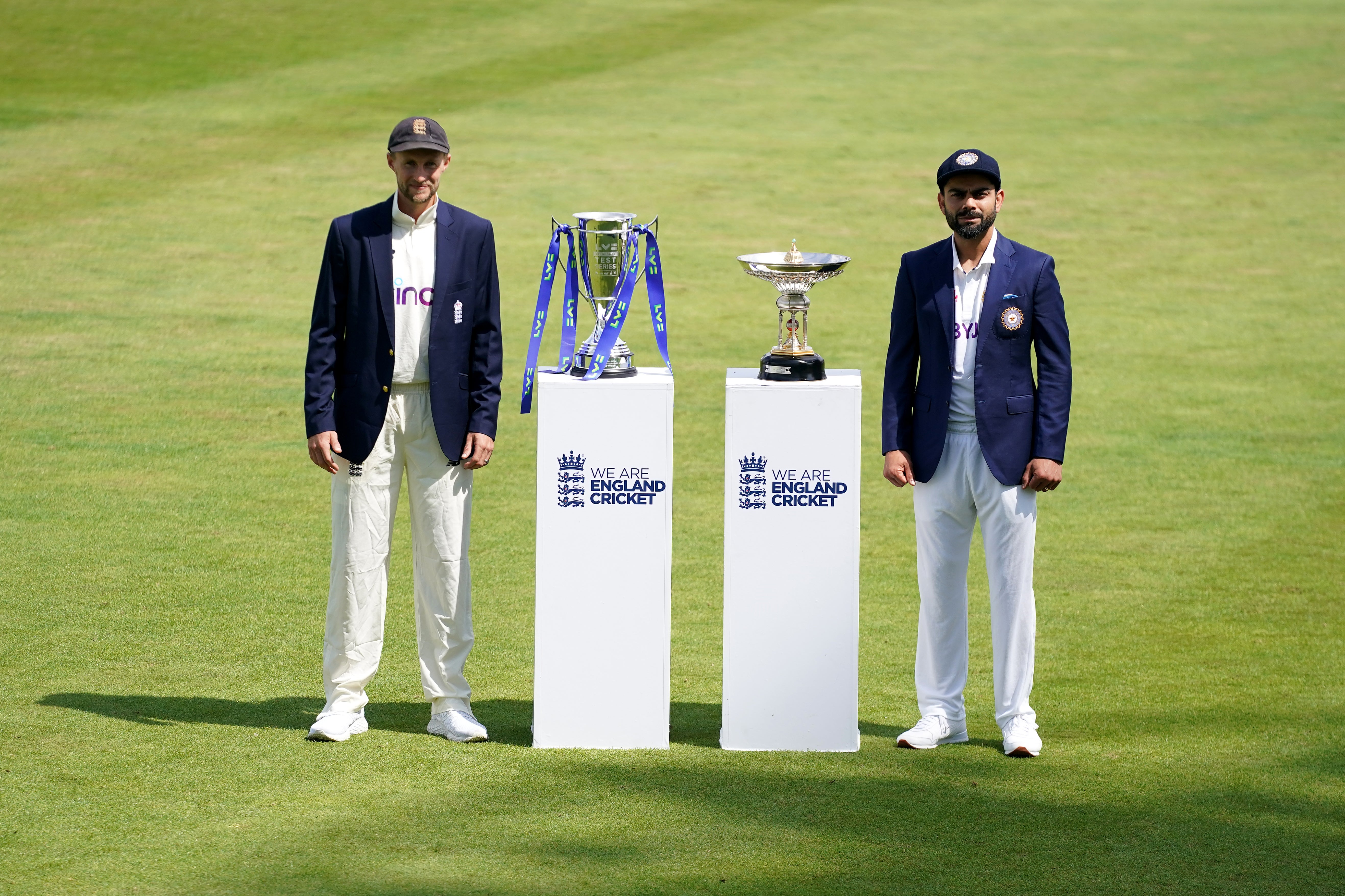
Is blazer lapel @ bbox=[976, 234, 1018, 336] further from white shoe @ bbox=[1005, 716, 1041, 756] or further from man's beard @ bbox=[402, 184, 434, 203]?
man's beard @ bbox=[402, 184, 434, 203]

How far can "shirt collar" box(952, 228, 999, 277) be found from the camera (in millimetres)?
6141

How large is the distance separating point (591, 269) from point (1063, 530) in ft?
14.0

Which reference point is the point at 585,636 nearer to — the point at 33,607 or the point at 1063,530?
the point at 33,607

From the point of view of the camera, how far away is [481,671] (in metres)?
7.14

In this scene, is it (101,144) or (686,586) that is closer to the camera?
(686,586)

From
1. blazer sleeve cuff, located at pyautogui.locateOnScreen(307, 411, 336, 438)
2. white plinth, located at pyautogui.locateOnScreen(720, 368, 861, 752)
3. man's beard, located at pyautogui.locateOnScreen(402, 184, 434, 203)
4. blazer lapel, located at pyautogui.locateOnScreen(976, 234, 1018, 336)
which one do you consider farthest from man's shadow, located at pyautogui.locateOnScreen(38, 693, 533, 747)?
blazer lapel, located at pyautogui.locateOnScreen(976, 234, 1018, 336)

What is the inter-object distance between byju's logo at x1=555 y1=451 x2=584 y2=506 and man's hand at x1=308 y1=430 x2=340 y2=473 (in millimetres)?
847

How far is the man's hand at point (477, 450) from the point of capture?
20.3 feet

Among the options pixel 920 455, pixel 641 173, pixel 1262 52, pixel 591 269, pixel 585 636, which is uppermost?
pixel 1262 52

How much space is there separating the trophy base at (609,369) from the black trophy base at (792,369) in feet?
1.64

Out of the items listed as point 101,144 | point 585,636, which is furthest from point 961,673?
point 101,144

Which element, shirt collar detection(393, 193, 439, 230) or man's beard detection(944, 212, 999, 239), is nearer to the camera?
man's beard detection(944, 212, 999, 239)

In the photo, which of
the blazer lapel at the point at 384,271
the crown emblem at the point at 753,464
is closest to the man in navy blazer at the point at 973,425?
the crown emblem at the point at 753,464

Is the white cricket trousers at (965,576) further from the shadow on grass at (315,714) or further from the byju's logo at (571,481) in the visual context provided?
the byju's logo at (571,481)
